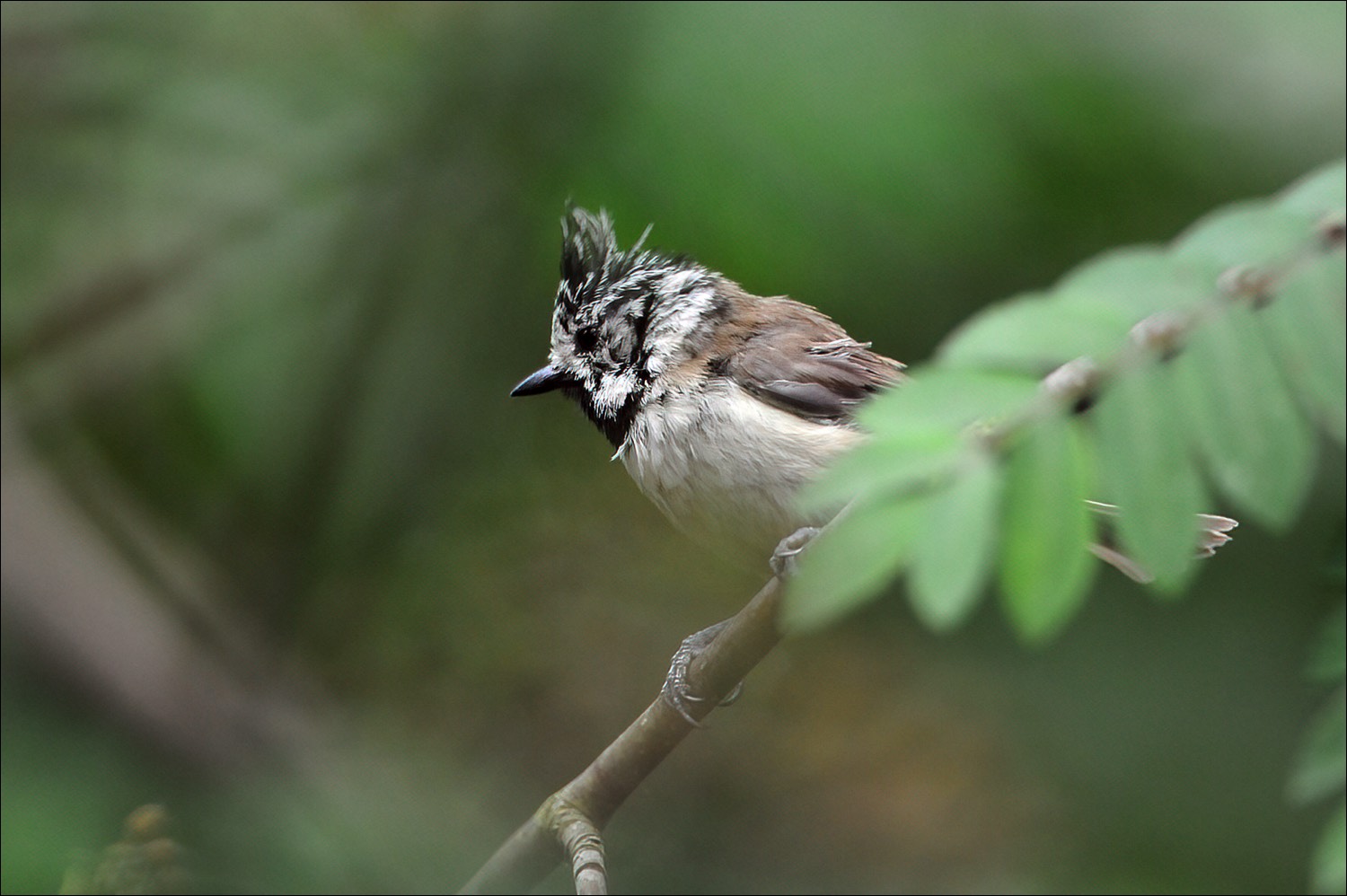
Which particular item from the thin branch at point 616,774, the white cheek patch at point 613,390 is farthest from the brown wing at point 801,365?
the thin branch at point 616,774

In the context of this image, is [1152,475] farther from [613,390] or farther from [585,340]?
[585,340]

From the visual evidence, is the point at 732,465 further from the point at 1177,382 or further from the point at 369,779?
the point at 369,779

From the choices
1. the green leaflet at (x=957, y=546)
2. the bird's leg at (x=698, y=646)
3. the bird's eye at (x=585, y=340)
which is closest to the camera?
the green leaflet at (x=957, y=546)

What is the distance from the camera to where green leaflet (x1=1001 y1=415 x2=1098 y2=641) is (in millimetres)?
1217

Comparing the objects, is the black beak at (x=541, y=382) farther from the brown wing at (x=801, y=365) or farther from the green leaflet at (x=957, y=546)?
the green leaflet at (x=957, y=546)

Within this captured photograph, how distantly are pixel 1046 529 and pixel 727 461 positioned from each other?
2060mm

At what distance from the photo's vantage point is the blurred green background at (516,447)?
3.87 metres

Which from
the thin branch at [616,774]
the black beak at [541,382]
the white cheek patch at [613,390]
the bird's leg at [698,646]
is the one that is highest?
the black beak at [541,382]

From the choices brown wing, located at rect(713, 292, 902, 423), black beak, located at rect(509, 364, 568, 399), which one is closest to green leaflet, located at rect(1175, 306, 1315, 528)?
brown wing, located at rect(713, 292, 902, 423)

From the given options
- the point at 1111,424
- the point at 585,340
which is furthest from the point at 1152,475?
the point at 585,340

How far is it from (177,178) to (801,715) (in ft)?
11.4

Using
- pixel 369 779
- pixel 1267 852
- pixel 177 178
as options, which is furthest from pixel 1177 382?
pixel 177 178

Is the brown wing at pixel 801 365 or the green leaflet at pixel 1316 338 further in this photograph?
the brown wing at pixel 801 365

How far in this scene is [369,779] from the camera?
527 centimetres
